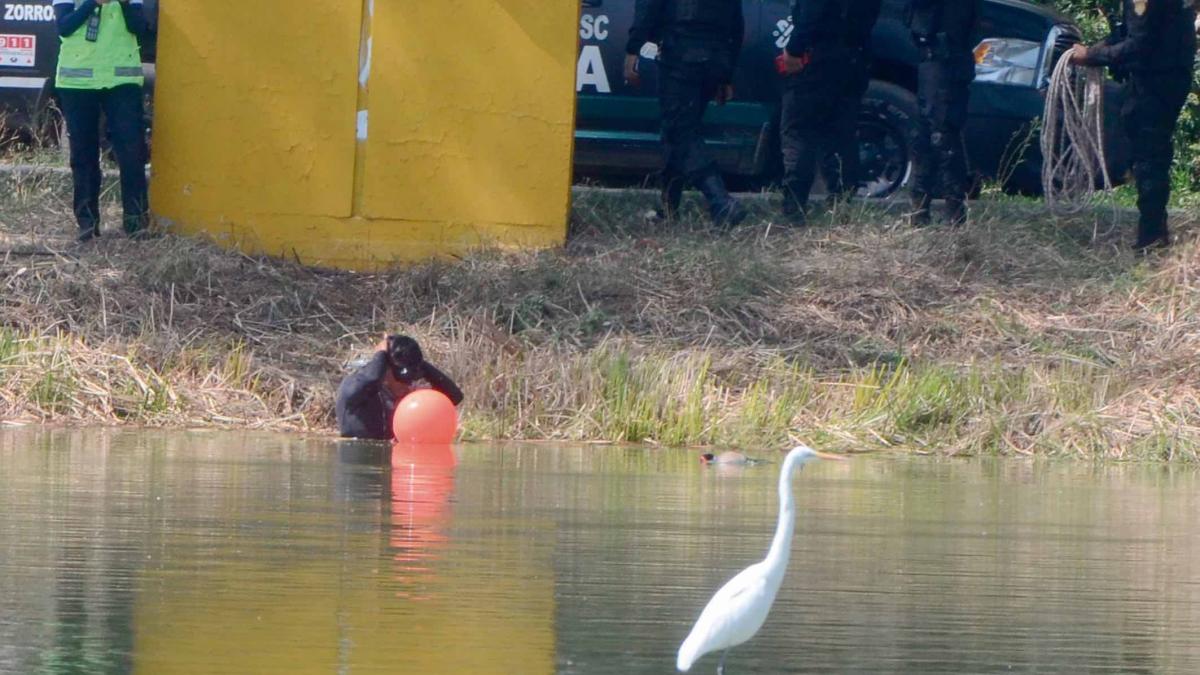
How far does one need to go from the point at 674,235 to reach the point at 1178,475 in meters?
4.81

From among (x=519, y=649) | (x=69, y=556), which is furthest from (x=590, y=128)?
(x=519, y=649)

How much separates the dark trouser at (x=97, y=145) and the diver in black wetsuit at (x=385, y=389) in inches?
125

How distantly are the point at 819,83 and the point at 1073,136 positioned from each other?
199 cm

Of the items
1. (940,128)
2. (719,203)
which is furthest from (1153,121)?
(719,203)

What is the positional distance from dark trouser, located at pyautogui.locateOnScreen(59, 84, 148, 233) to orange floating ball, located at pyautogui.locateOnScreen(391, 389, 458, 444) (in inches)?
140

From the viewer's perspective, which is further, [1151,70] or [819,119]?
[819,119]

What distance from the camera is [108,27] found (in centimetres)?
1399

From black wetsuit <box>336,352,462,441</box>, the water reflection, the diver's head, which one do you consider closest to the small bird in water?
the water reflection

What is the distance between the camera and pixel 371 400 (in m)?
12.2

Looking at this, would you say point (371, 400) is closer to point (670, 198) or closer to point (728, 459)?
point (728, 459)

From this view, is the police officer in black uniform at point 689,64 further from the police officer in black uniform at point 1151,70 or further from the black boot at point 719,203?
the police officer in black uniform at point 1151,70

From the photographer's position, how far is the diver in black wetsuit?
12.2 metres

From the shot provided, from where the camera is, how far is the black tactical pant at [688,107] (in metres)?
14.8

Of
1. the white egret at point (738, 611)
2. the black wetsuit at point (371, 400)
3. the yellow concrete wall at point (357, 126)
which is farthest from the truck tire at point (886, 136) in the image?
the white egret at point (738, 611)
